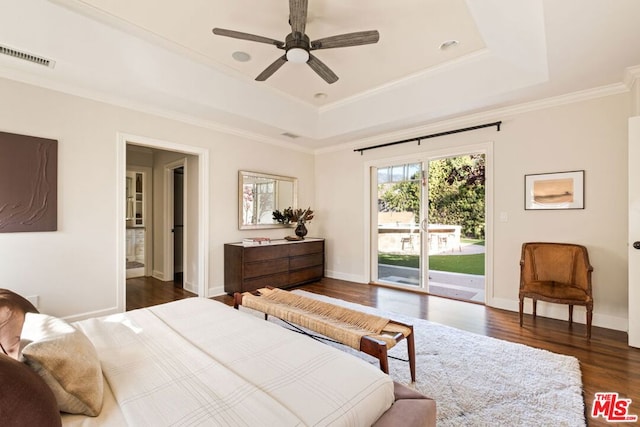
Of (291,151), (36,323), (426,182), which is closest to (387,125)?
(426,182)

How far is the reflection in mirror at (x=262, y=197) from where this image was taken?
4730mm

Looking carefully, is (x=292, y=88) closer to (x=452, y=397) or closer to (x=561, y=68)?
(x=561, y=68)

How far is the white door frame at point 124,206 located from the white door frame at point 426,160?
266 centimetres

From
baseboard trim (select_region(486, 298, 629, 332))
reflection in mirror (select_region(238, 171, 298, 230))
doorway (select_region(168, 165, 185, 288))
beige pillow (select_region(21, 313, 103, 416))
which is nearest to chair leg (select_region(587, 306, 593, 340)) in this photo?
baseboard trim (select_region(486, 298, 629, 332))

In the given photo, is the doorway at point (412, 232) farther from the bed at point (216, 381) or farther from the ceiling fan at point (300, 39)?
the bed at point (216, 381)

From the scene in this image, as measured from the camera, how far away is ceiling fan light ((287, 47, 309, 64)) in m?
2.44

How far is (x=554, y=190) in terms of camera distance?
3.44m

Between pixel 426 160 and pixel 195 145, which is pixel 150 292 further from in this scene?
pixel 426 160

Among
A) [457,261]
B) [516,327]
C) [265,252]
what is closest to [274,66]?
[265,252]

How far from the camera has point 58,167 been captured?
3000mm

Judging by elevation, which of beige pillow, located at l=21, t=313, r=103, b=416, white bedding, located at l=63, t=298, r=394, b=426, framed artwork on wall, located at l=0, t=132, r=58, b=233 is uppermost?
framed artwork on wall, located at l=0, t=132, r=58, b=233

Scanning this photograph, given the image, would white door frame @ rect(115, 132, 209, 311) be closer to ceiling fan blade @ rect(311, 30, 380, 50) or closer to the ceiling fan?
the ceiling fan

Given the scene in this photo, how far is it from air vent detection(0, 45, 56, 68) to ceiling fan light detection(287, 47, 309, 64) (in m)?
2.14

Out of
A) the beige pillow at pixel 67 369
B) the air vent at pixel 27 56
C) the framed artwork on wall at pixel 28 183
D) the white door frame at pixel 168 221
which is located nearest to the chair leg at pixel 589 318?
the beige pillow at pixel 67 369
